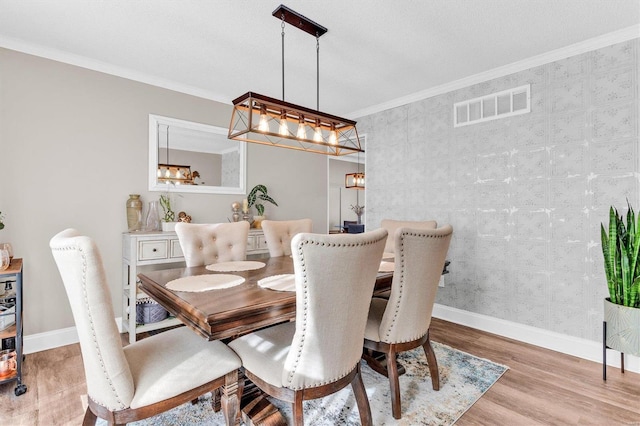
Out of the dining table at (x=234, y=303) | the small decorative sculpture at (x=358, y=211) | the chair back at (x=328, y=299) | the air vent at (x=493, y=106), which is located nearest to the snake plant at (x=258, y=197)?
the dining table at (x=234, y=303)

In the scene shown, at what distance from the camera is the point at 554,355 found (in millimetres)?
2598

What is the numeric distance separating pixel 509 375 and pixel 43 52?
4389 millimetres

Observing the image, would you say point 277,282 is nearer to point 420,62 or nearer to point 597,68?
point 420,62

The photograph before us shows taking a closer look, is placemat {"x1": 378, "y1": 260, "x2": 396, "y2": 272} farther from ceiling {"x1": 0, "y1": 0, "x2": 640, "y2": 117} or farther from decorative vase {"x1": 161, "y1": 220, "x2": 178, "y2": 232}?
decorative vase {"x1": 161, "y1": 220, "x2": 178, "y2": 232}

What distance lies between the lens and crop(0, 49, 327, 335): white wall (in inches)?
101

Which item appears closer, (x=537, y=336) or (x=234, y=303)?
(x=234, y=303)

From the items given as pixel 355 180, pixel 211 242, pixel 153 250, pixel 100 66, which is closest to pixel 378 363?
pixel 211 242

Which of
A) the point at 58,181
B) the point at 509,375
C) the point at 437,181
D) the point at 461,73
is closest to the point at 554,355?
the point at 509,375

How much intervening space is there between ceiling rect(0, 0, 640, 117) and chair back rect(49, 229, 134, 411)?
1789 mm

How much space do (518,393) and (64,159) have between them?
3.88 m

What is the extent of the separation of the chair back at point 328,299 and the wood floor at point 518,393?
98 cm

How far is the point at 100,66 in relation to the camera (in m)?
2.89

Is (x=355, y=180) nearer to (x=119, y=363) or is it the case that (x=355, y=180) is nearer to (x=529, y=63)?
(x=529, y=63)

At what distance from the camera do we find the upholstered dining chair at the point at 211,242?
2.33 metres
